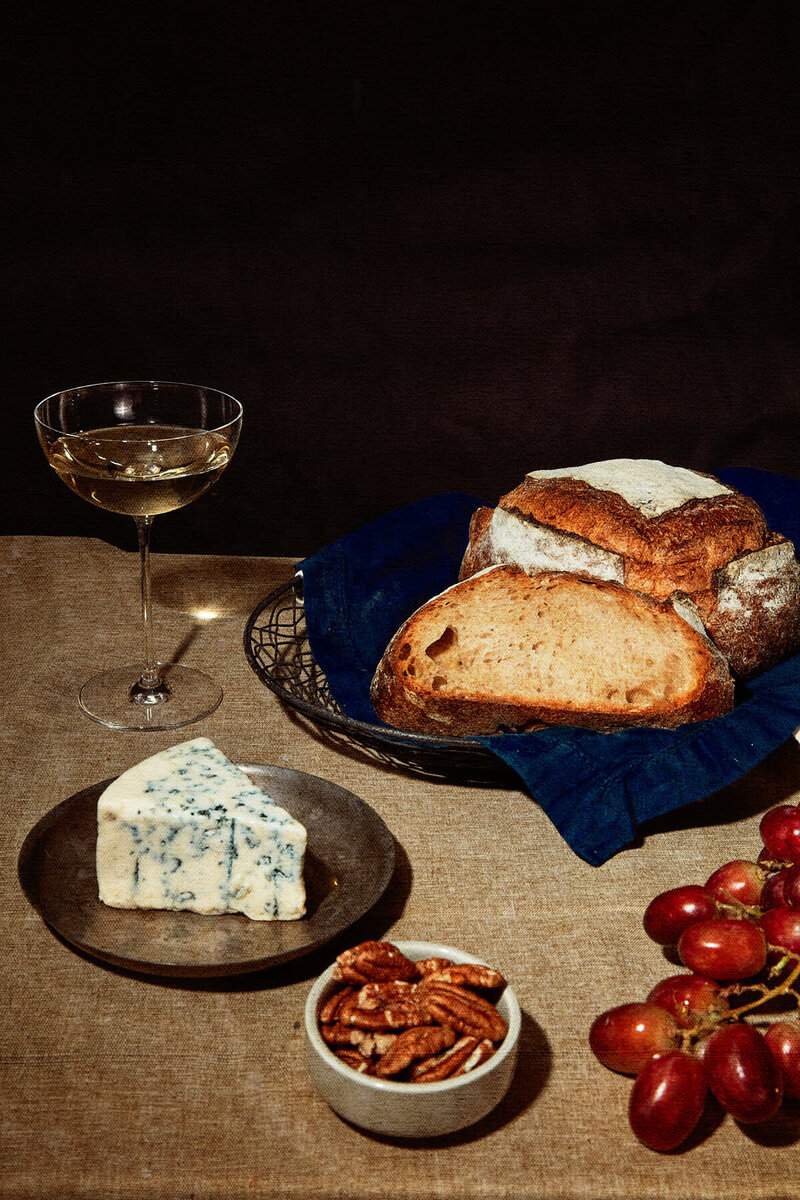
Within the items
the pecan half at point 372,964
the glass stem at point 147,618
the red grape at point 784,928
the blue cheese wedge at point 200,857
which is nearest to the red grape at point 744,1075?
the red grape at point 784,928

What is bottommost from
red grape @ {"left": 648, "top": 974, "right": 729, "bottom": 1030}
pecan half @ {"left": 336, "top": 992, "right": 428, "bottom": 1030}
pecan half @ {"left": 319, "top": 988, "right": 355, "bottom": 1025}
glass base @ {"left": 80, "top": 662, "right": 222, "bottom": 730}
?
glass base @ {"left": 80, "top": 662, "right": 222, "bottom": 730}

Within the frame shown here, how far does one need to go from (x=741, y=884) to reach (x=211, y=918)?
424mm

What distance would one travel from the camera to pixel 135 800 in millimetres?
952

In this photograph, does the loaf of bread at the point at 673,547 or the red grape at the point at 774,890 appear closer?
the red grape at the point at 774,890

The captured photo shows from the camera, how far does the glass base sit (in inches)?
51.9

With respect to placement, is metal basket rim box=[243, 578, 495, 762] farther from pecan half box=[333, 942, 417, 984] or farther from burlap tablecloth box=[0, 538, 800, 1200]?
pecan half box=[333, 942, 417, 984]

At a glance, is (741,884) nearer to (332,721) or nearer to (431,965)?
(431,965)

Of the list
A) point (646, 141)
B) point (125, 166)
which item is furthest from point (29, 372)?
point (646, 141)

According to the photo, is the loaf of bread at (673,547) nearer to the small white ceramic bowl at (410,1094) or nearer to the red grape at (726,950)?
the red grape at (726,950)

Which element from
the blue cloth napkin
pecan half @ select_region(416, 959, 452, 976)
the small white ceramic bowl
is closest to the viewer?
the small white ceramic bowl

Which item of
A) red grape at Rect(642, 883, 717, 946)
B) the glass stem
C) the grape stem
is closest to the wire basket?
the glass stem

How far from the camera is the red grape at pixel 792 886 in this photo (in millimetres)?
915

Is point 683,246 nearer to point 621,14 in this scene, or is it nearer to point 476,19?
point 621,14

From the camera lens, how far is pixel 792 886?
92 cm
